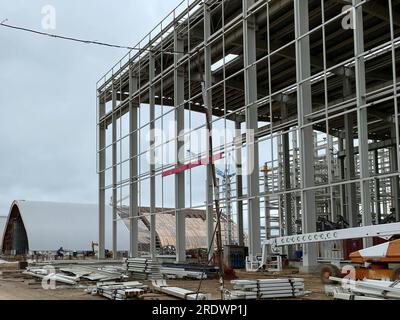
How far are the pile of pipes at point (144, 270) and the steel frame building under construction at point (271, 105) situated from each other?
5131 mm

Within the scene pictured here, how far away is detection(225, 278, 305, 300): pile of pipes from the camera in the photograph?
13.7 meters

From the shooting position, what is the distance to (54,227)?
187 feet

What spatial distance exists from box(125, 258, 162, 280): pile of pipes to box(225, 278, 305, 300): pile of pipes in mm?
7898

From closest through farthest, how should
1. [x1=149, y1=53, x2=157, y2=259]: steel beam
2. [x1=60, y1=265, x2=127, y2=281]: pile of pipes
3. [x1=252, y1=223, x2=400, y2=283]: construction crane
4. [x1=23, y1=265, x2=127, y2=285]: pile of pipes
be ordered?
[x1=252, y1=223, x2=400, y2=283]: construction crane, [x1=23, y1=265, x2=127, y2=285]: pile of pipes, [x1=60, y1=265, x2=127, y2=281]: pile of pipes, [x1=149, y1=53, x2=157, y2=259]: steel beam

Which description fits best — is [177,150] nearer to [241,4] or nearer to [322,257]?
[241,4]

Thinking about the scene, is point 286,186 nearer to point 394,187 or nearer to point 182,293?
point 394,187

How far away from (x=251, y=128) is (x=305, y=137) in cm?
383

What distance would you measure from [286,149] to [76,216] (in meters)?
32.7

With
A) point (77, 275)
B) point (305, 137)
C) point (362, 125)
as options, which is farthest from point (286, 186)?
point (77, 275)

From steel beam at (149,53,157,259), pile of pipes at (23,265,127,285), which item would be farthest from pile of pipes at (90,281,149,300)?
steel beam at (149,53,157,259)

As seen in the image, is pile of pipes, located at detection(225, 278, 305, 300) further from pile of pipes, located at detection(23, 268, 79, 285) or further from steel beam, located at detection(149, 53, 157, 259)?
steel beam, located at detection(149, 53, 157, 259)

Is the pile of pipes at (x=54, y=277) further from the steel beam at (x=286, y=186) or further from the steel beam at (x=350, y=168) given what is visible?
the steel beam at (x=286, y=186)

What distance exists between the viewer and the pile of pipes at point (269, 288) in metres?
13.7

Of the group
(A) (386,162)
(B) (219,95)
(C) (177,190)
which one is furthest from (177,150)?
(A) (386,162)
